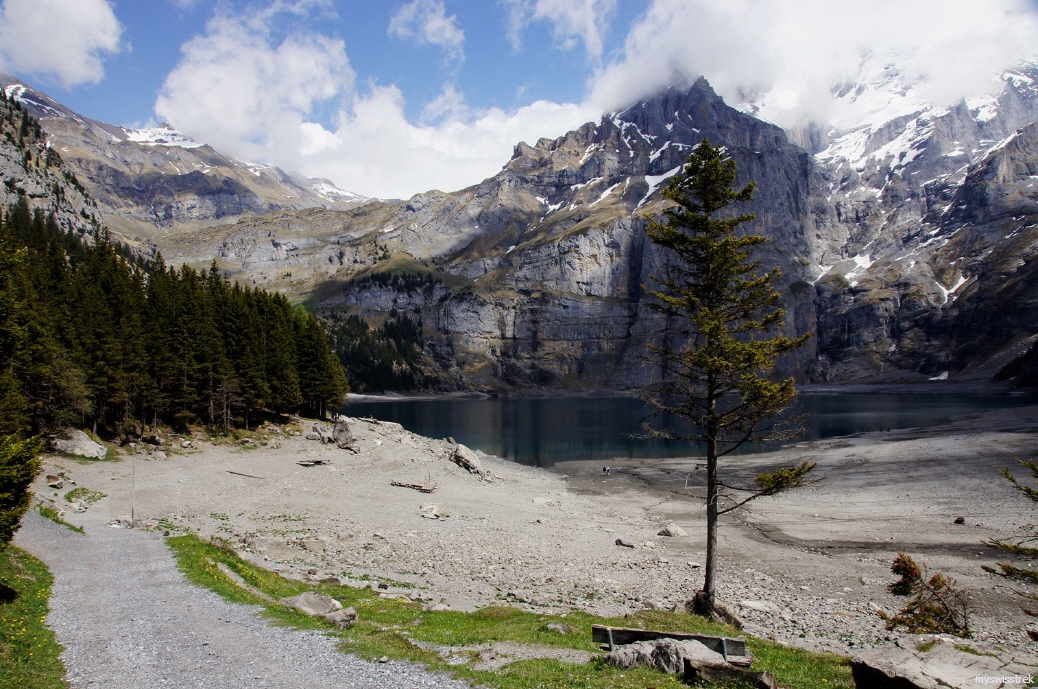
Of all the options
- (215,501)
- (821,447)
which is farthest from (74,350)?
(821,447)

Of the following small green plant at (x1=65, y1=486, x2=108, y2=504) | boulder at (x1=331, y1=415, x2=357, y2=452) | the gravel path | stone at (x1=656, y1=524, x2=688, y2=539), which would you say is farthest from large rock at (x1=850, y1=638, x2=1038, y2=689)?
boulder at (x1=331, y1=415, x2=357, y2=452)

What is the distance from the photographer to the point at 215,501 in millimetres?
32531

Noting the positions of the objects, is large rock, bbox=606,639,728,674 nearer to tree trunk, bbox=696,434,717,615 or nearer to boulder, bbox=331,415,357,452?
tree trunk, bbox=696,434,717,615

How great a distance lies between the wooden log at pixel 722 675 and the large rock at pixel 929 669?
141 cm

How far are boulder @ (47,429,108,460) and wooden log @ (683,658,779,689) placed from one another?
44.6m

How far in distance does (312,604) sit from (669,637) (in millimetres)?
9396

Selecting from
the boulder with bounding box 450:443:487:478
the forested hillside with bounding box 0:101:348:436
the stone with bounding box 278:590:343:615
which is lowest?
the boulder with bounding box 450:443:487:478

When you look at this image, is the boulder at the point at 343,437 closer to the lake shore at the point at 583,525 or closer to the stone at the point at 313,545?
the lake shore at the point at 583,525

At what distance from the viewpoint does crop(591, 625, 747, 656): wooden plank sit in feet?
38.3

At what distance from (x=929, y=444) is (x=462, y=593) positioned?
65.2m

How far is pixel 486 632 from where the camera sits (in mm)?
13805

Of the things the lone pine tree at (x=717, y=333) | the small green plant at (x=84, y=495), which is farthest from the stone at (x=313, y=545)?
the lone pine tree at (x=717, y=333)

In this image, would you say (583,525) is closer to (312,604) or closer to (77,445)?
(312,604)

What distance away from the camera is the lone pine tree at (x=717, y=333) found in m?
17.7
